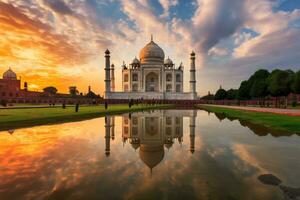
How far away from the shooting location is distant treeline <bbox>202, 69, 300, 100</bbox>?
48.1 m

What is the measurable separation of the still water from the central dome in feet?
221

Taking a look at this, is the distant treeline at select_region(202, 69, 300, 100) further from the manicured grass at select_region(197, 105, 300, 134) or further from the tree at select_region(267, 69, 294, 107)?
the manicured grass at select_region(197, 105, 300, 134)

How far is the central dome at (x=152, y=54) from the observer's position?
73.9m

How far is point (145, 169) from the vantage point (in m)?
4.86

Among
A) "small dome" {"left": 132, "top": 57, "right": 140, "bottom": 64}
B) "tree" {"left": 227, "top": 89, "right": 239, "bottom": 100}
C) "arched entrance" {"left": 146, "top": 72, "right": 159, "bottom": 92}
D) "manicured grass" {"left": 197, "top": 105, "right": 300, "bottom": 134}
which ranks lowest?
"manicured grass" {"left": 197, "top": 105, "right": 300, "bottom": 134}

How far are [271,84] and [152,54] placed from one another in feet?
115

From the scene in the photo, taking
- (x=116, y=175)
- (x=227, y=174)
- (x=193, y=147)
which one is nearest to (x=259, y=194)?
(x=227, y=174)

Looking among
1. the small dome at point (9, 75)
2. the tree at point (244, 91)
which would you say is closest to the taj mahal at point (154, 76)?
the tree at point (244, 91)

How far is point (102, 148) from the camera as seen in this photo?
6938 millimetres

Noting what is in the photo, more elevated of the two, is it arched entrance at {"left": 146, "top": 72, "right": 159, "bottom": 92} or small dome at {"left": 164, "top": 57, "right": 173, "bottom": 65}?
small dome at {"left": 164, "top": 57, "right": 173, "bottom": 65}

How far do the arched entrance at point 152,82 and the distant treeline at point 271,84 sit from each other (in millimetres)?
25739

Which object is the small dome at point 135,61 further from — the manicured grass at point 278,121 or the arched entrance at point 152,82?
the manicured grass at point 278,121

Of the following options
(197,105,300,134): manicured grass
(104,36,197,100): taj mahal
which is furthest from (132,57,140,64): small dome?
(197,105,300,134): manicured grass

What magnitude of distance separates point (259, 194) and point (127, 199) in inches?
76.8
